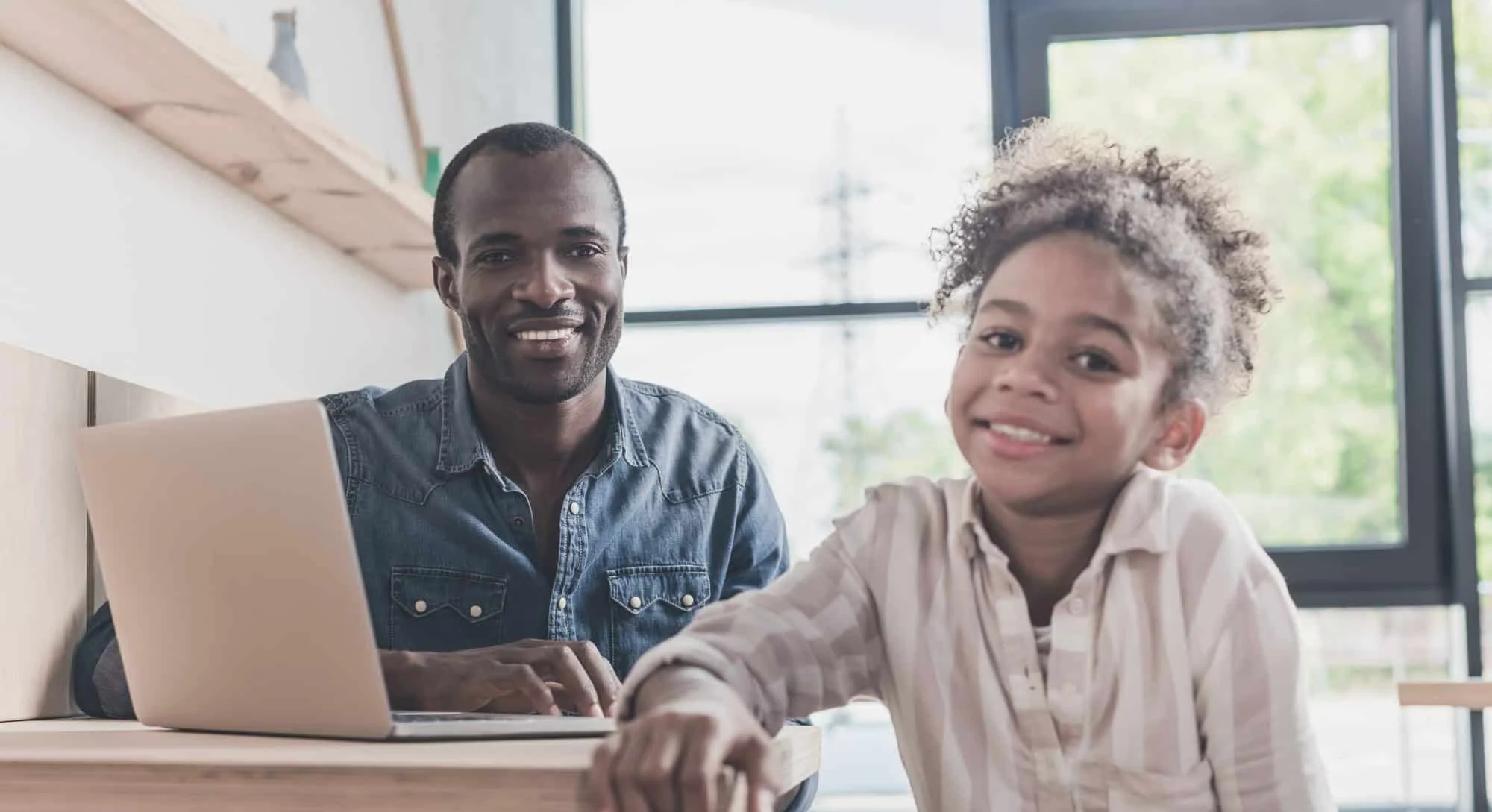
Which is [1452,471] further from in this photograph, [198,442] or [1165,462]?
[198,442]

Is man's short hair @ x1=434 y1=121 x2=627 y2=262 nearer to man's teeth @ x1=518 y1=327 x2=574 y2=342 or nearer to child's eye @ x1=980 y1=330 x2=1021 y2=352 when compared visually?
man's teeth @ x1=518 y1=327 x2=574 y2=342

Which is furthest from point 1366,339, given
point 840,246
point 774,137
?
point 774,137

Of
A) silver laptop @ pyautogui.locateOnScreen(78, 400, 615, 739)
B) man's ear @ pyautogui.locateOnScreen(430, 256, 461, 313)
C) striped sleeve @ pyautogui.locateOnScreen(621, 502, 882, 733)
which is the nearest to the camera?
silver laptop @ pyautogui.locateOnScreen(78, 400, 615, 739)

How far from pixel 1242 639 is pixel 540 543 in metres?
0.80

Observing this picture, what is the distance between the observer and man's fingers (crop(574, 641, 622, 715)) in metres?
1.33

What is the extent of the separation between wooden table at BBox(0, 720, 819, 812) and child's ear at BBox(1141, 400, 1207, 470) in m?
0.61

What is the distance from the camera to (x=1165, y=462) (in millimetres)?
1366

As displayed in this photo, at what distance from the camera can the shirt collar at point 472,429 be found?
173 cm

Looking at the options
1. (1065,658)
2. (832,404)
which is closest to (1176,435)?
(1065,658)

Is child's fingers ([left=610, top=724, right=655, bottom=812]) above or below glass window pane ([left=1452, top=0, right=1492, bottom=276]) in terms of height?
below

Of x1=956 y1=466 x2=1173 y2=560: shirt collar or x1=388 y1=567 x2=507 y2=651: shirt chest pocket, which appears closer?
x1=956 y1=466 x2=1173 y2=560: shirt collar

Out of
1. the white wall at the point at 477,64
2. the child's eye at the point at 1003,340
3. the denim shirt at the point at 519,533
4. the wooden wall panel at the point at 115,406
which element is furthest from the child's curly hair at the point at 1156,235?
the white wall at the point at 477,64

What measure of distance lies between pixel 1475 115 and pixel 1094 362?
255 cm

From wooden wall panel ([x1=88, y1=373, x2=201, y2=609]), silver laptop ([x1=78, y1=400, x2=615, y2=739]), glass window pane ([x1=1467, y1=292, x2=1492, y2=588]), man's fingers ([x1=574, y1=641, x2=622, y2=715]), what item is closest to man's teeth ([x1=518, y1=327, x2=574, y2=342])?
wooden wall panel ([x1=88, y1=373, x2=201, y2=609])
